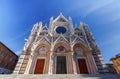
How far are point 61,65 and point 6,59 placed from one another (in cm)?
1500

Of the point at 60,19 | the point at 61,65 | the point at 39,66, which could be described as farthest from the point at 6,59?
the point at 60,19

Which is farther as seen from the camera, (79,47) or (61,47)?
(79,47)

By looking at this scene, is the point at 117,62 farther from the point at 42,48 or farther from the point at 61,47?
the point at 42,48

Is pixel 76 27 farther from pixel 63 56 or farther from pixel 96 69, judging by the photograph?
pixel 96 69

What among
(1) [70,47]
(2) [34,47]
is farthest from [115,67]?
(2) [34,47]

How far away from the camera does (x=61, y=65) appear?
15.8 m

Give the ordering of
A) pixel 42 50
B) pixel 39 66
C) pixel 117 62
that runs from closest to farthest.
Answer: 1. pixel 39 66
2. pixel 42 50
3. pixel 117 62

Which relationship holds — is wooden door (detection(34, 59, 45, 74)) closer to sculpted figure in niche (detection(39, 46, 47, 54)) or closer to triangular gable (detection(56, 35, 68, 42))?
sculpted figure in niche (detection(39, 46, 47, 54))

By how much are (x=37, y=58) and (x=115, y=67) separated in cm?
2069

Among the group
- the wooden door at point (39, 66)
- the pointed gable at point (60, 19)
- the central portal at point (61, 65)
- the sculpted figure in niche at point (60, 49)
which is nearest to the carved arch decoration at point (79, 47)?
the sculpted figure in niche at point (60, 49)

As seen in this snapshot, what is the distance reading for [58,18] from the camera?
23.1 metres

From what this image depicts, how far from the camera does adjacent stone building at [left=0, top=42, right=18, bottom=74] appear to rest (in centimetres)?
2134

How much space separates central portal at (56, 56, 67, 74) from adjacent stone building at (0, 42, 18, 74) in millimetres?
12348

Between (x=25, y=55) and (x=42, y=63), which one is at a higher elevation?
(x=25, y=55)
